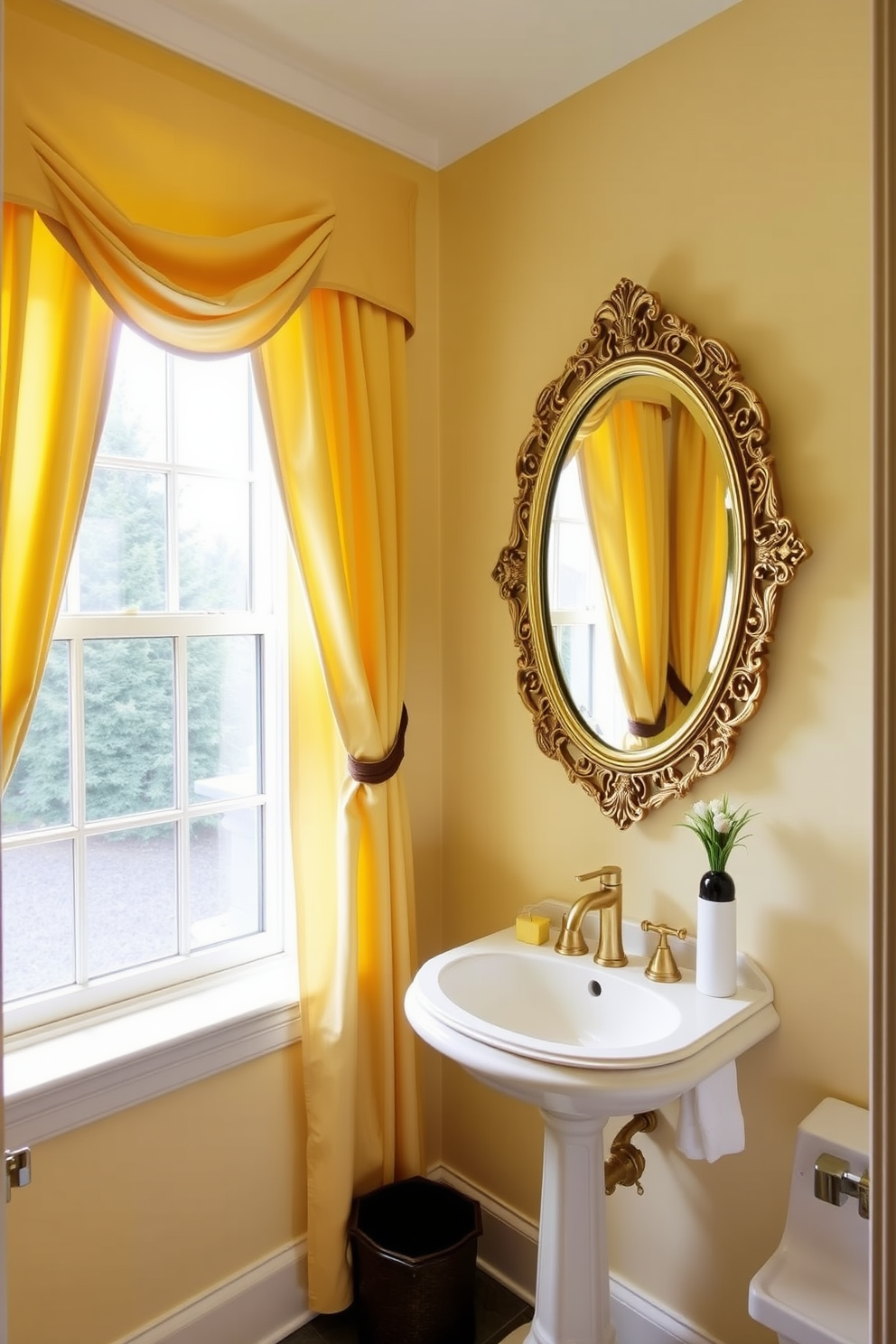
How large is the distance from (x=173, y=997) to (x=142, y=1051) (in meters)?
0.23

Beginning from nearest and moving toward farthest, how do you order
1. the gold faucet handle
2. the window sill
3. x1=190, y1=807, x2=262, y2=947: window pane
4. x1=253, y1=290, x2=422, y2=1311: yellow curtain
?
the window sill
the gold faucet handle
x1=253, y1=290, x2=422, y2=1311: yellow curtain
x1=190, y1=807, x2=262, y2=947: window pane

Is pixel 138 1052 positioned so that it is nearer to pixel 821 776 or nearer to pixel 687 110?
pixel 821 776

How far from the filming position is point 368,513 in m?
2.00

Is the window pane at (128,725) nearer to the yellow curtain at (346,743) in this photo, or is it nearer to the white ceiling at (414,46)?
the yellow curtain at (346,743)

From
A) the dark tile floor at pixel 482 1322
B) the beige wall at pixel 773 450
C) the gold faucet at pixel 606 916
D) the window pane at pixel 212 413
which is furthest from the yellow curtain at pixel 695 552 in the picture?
the dark tile floor at pixel 482 1322

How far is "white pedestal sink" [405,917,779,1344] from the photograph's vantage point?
140cm

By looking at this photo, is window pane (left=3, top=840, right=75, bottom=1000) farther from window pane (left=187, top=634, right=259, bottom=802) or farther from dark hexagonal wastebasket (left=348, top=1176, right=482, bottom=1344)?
dark hexagonal wastebasket (left=348, top=1176, right=482, bottom=1344)

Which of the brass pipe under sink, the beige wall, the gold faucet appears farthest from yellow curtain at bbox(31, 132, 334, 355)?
the brass pipe under sink

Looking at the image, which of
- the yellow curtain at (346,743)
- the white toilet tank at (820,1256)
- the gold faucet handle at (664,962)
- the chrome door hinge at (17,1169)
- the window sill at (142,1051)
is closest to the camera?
the chrome door hinge at (17,1169)

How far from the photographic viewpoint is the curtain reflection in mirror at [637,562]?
5.68 ft

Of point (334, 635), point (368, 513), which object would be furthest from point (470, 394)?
point (334, 635)

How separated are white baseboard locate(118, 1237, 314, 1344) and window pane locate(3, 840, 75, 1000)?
0.72 meters

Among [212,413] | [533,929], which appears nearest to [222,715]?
[212,413]

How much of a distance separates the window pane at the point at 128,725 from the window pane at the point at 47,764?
0.15 ft
